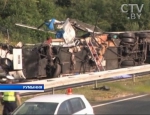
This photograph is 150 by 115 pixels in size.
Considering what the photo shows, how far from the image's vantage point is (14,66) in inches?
808

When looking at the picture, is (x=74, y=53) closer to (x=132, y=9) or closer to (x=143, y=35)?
(x=143, y=35)

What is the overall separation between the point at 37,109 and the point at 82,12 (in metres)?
54.2

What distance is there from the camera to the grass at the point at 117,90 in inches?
789

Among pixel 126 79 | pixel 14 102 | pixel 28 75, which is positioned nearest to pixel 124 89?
pixel 126 79

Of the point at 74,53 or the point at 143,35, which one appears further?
the point at 143,35

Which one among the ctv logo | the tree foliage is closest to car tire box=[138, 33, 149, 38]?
the tree foliage

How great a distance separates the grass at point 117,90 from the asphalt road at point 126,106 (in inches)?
35.2

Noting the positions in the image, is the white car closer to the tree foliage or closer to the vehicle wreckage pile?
the vehicle wreckage pile

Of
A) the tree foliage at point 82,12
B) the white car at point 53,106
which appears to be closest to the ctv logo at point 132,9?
the tree foliage at point 82,12

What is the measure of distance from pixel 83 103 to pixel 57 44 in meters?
12.3

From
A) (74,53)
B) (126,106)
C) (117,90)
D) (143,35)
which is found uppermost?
(143,35)

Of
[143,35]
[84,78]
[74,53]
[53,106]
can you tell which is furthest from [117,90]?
[53,106]

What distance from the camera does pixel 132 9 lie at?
62.2 meters

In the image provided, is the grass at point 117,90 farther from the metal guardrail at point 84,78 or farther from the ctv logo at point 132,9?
the ctv logo at point 132,9
